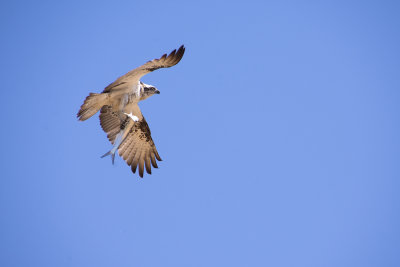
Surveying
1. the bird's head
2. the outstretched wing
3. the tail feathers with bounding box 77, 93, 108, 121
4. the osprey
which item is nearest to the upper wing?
the osprey

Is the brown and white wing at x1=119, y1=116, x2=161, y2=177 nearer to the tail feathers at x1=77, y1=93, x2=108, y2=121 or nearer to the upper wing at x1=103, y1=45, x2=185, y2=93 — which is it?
the tail feathers at x1=77, y1=93, x2=108, y2=121

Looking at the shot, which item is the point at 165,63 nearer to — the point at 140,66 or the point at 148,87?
the point at 140,66

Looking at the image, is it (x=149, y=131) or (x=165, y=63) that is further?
(x=149, y=131)

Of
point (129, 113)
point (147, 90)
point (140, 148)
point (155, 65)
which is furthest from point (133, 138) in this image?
point (155, 65)

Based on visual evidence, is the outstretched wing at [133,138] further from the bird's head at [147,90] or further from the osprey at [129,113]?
the bird's head at [147,90]

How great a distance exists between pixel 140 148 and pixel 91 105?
2.10 meters

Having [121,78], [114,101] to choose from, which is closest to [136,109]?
[114,101]

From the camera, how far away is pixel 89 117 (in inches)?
405

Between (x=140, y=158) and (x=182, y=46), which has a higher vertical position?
(x=182, y=46)

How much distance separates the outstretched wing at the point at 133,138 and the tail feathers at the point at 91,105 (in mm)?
590

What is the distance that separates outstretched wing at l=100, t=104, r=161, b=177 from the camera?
1115 centimetres

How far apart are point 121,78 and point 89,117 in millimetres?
1429

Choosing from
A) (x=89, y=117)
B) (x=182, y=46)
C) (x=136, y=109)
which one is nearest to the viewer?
(x=182, y=46)

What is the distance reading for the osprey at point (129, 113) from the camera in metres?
9.53
